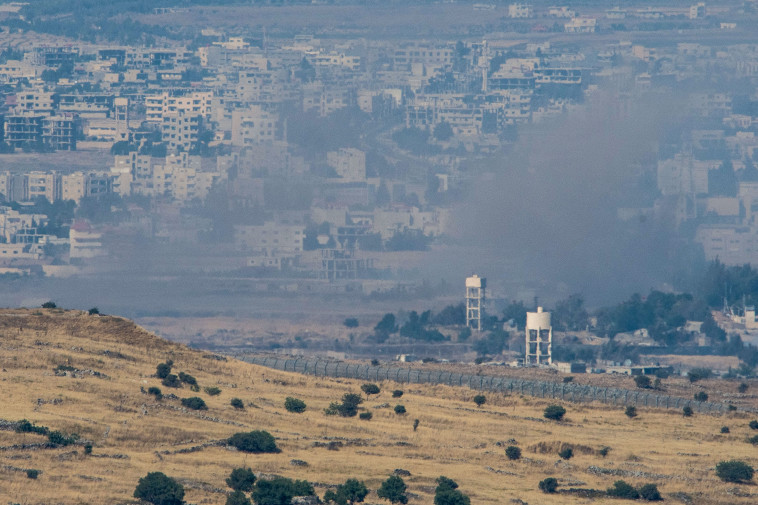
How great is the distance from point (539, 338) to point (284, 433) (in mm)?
101604

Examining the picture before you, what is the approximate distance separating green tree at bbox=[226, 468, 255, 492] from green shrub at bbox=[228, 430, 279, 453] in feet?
20.3

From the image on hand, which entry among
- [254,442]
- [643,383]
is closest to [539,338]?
[643,383]

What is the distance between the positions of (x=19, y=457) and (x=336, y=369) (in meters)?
34.7

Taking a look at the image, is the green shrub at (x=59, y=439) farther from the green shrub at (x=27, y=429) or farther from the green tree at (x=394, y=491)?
the green tree at (x=394, y=491)

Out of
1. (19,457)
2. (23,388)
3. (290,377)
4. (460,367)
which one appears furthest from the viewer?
(460,367)

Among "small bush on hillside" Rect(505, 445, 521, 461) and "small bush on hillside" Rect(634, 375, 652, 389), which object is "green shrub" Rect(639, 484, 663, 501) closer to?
"small bush on hillside" Rect(505, 445, 521, 461)

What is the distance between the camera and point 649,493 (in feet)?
216

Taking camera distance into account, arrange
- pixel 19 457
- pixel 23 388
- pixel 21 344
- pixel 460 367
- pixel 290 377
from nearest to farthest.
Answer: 1. pixel 19 457
2. pixel 23 388
3. pixel 21 344
4. pixel 290 377
5. pixel 460 367

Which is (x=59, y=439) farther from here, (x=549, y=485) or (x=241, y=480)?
(x=549, y=485)

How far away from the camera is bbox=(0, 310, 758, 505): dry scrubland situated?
6138 centimetres

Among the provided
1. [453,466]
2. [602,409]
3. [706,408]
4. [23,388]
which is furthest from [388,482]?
[706,408]

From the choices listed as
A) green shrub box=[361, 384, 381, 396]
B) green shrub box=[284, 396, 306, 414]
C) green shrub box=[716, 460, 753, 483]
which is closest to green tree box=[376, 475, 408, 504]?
green shrub box=[716, 460, 753, 483]

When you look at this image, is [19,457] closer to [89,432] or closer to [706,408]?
[89,432]

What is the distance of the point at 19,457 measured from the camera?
60188mm
